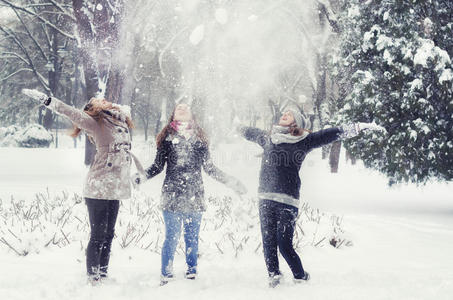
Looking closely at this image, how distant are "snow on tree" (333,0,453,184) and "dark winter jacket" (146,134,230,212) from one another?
5.57 m

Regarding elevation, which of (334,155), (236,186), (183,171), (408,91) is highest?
(408,91)

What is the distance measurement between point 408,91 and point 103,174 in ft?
22.0

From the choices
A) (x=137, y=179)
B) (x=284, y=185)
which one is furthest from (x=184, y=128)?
(x=284, y=185)

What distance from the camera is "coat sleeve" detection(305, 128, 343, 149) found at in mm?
4109

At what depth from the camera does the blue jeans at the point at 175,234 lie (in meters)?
4.11

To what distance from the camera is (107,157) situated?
404cm

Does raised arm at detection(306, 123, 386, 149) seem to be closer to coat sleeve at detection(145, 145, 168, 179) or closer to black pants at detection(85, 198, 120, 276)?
coat sleeve at detection(145, 145, 168, 179)

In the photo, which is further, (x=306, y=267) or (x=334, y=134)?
(x=306, y=267)

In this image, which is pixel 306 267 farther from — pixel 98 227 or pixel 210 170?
pixel 98 227

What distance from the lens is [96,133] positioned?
13.3 ft

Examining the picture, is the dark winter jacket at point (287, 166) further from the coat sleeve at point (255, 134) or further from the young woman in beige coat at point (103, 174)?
the young woman in beige coat at point (103, 174)

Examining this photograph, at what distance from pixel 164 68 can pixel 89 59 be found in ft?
51.3

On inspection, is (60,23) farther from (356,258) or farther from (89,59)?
(356,258)

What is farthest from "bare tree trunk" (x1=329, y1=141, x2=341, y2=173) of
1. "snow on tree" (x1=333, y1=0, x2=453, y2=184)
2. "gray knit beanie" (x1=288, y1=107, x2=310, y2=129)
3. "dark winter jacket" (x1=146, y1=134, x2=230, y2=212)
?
"dark winter jacket" (x1=146, y1=134, x2=230, y2=212)
